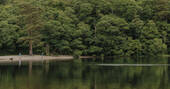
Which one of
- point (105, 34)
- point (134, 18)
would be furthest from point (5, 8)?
point (134, 18)

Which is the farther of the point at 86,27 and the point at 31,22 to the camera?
the point at 86,27

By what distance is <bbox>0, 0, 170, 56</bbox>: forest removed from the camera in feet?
187

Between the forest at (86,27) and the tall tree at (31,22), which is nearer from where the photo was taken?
the tall tree at (31,22)

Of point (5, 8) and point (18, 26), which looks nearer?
point (18, 26)

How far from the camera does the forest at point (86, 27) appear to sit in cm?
5688

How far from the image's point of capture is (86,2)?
67688 mm

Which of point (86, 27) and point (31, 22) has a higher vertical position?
point (31, 22)

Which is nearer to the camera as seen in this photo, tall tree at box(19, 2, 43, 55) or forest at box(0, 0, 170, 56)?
tall tree at box(19, 2, 43, 55)

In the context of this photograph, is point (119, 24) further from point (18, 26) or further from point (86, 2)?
point (18, 26)

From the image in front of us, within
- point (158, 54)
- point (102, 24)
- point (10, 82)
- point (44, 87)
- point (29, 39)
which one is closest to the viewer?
point (44, 87)

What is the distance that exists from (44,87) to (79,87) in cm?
228

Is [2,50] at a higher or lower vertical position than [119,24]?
lower

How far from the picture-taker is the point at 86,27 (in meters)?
62.6

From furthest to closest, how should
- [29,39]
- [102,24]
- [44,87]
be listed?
1. [102,24]
2. [29,39]
3. [44,87]
